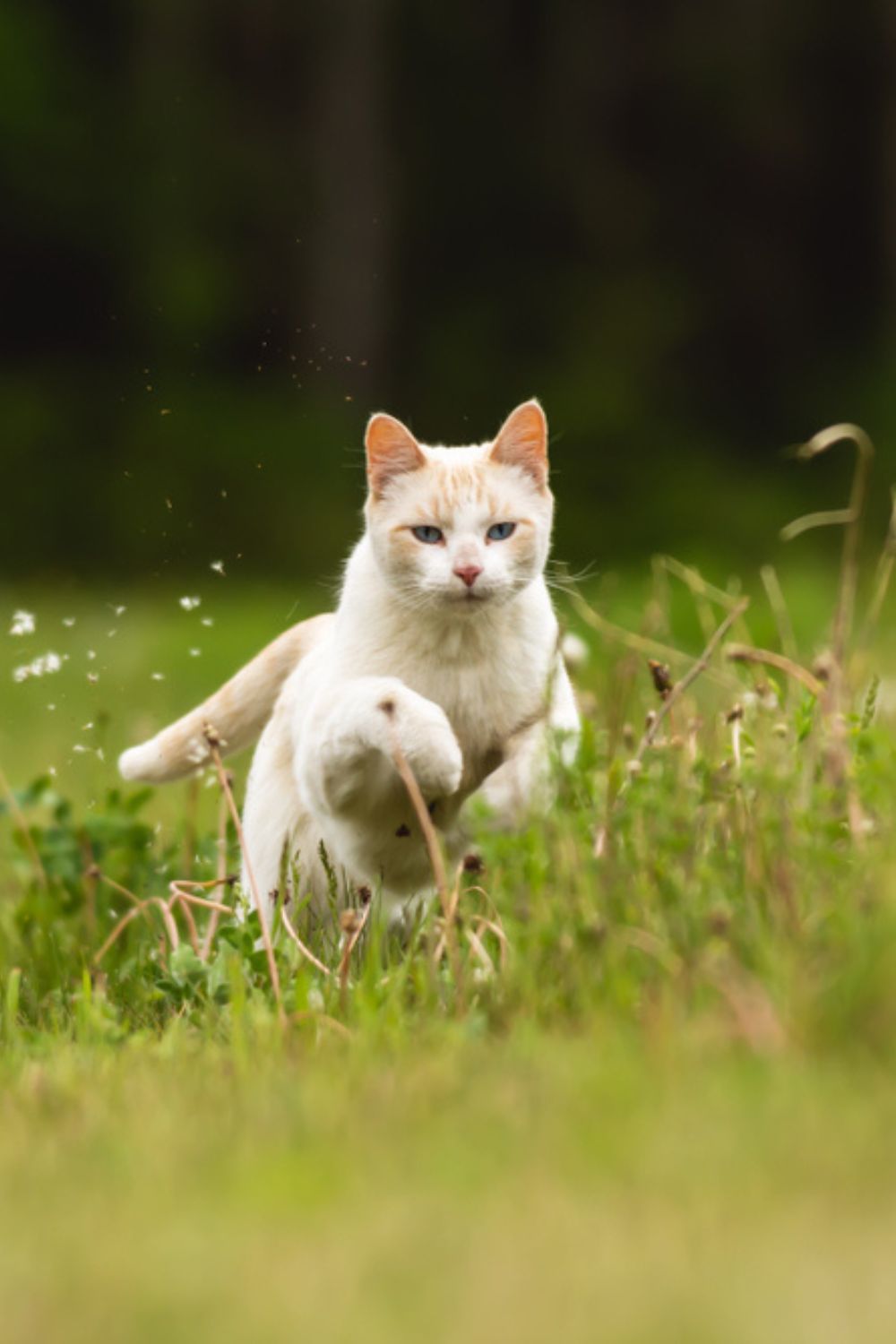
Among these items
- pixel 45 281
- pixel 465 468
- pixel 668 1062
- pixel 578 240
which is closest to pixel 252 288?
pixel 45 281

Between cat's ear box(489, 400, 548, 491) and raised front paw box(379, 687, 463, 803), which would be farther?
cat's ear box(489, 400, 548, 491)

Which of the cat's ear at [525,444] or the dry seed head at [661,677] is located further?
the cat's ear at [525,444]

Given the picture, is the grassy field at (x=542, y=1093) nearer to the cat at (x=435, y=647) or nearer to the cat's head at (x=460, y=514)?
the cat at (x=435, y=647)

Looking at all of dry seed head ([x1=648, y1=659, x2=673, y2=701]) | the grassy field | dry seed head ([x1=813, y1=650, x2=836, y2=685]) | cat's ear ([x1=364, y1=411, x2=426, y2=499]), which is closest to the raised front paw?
the grassy field

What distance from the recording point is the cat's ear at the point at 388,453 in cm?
368

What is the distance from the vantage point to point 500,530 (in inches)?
144

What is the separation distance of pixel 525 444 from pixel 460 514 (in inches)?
7.7

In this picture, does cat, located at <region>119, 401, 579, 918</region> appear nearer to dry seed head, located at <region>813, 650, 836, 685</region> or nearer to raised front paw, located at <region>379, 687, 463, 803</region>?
raised front paw, located at <region>379, 687, 463, 803</region>

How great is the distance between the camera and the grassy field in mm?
1994

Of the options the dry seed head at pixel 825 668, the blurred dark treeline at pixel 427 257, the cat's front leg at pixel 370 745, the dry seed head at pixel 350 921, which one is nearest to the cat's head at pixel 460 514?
the cat's front leg at pixel 370 745

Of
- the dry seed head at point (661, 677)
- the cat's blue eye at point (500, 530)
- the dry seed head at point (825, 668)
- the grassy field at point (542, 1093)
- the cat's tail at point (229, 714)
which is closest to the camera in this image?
the grassy field at point (542, 1093)

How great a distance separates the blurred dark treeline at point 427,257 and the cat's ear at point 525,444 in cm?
1181

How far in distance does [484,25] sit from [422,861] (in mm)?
18387

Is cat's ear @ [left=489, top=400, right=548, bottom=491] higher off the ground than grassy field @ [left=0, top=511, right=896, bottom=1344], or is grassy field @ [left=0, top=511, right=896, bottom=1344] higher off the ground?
cat's ear @ [left=489, top=400, right=548, bottom=491]
